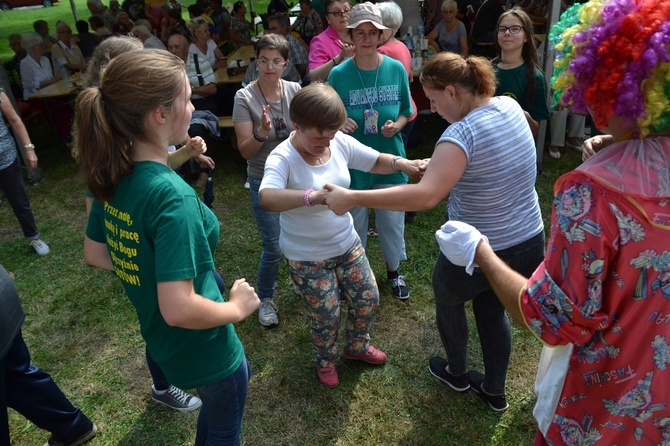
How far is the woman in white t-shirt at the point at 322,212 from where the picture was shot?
229 cm

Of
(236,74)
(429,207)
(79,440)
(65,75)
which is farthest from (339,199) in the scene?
(65,75)

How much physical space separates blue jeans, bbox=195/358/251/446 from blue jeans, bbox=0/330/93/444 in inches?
37.0

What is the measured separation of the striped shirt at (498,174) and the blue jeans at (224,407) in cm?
117

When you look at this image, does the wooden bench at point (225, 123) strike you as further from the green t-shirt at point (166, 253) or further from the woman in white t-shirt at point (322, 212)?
the green t-shirt at point (166, 253)

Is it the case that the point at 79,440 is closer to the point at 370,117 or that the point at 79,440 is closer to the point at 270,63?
the point at 270,63

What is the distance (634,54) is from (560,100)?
8.3 inches

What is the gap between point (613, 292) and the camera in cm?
124

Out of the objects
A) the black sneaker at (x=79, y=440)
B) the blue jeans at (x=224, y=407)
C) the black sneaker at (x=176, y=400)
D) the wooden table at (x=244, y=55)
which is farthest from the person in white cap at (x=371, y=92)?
the wooden table at (x=244, y=55)

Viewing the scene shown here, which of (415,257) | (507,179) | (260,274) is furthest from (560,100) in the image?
(415,257)

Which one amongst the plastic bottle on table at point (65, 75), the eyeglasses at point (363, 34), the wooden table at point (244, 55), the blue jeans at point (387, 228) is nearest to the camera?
the eyeglasses at point (363, 34)

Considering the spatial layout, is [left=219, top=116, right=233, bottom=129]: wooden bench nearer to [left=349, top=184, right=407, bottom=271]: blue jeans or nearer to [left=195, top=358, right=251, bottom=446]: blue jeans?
[left=349, top=184, right=407, bottom=271]: blue jeans

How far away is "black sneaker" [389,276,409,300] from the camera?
3.71 meters

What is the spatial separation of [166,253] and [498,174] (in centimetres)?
137

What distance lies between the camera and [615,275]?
4.02ft
